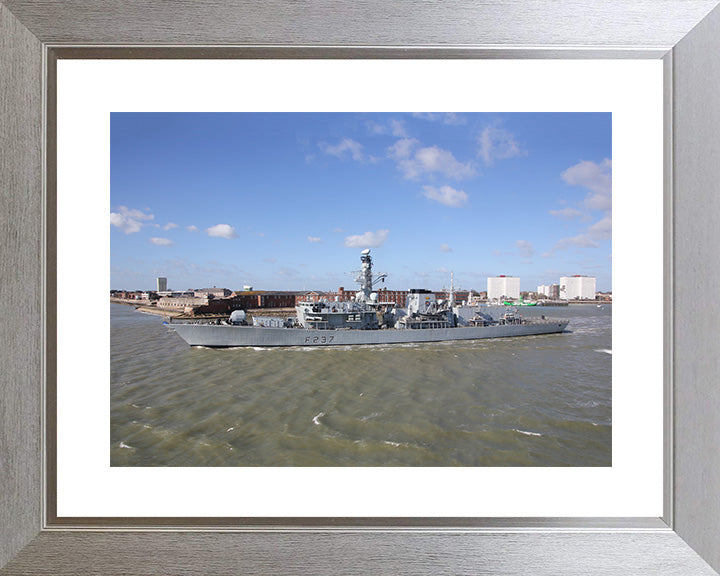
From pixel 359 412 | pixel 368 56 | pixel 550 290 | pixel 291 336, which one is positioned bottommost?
pixel 291 336

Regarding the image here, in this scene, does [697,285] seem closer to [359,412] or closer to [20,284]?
[20,284]

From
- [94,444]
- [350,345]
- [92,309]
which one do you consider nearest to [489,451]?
[94,444]

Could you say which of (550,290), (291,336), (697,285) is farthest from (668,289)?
(291,336)

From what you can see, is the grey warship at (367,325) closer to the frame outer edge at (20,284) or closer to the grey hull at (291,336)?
the grey hull at (291,336)

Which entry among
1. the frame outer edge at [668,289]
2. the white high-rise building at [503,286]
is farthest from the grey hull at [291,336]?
the frame outer edge at [668,289]

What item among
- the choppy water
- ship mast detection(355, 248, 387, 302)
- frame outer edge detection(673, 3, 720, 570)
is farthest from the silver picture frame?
ship mast detection(355, 248, 387, 302)

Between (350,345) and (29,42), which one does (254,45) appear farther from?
(350,345)
